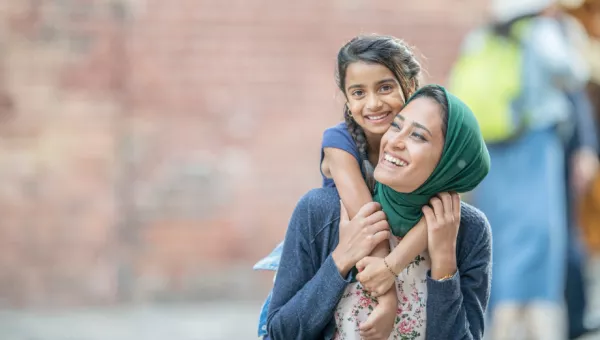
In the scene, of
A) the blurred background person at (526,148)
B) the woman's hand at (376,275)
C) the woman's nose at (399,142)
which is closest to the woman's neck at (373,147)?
the woman's nose at (399,142)

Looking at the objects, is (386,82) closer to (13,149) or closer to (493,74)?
(493,74)

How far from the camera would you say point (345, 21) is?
839 cm

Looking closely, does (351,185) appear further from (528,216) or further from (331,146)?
(528,216)

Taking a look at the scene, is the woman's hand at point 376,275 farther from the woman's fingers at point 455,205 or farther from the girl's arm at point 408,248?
the woman's fingers at point 455,205

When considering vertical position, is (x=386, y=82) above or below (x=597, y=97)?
below

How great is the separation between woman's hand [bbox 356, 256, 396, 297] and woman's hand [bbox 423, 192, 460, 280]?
0.38 feet

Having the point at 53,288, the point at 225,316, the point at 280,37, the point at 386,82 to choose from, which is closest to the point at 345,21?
the point at 280,37

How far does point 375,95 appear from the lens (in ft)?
9.96

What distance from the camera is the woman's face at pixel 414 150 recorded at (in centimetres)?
286

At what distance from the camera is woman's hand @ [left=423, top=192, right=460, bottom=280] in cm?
288

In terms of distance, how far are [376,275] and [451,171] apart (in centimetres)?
32

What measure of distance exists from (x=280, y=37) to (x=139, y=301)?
2147 millimetres

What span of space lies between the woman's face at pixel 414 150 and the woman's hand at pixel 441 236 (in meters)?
0.09

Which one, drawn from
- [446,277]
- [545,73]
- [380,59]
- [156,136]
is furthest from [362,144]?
[156,136]
